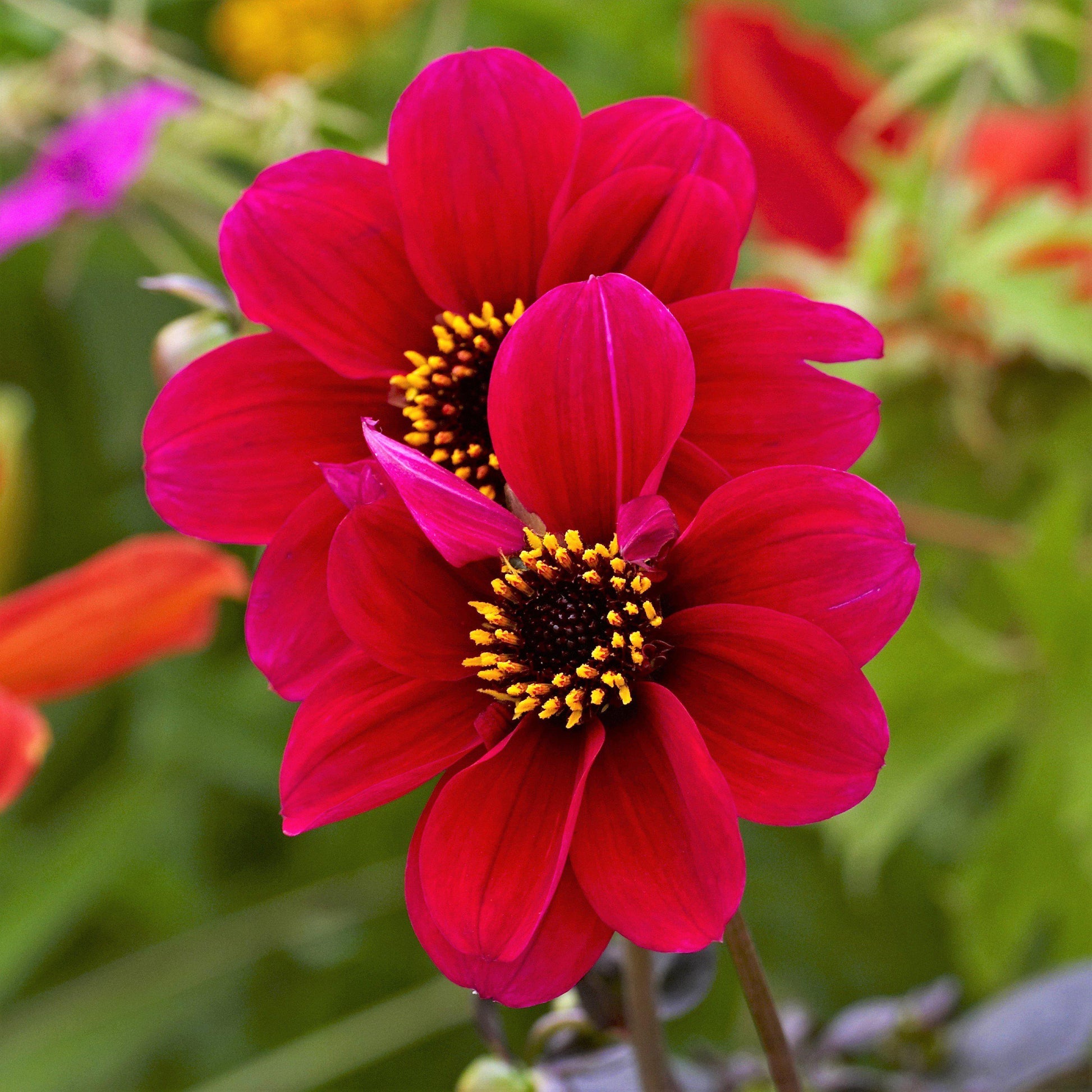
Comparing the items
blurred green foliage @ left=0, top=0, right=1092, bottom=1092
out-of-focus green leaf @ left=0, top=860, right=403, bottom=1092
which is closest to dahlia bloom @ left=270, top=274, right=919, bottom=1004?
blurred green foliage @ left=0, top=0, right=1092, bottom=1092

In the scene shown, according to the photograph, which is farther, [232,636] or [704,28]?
Result: [232,636]

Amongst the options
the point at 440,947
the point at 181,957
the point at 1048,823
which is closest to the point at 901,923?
the point at 1048,823

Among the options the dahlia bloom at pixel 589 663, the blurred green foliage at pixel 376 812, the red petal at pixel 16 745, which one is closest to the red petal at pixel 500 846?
the dahlia bloom at pixel 589 663

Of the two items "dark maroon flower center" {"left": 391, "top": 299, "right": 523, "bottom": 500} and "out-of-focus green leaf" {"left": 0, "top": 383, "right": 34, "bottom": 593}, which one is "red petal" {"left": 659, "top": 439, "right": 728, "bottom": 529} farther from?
"out-of-focus green leaf" {"left": 0, "top": 383, "right": 34, "bottom": 593}

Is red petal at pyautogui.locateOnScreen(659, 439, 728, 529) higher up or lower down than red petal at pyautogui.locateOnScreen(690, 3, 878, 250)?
higher up

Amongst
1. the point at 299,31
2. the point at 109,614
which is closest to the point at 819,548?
the point at 109,614

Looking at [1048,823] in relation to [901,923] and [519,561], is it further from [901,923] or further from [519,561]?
[519,561]

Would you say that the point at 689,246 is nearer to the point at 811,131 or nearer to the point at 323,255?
the point at 323,255
